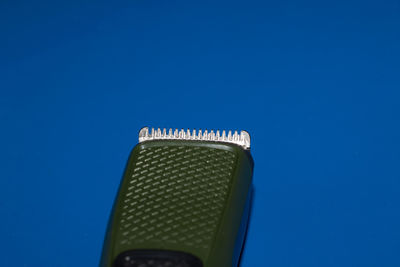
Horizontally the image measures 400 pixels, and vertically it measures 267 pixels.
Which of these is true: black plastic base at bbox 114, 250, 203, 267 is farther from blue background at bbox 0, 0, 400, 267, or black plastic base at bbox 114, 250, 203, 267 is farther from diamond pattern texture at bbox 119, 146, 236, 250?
blue background at bbox 0, 0, 400, 267

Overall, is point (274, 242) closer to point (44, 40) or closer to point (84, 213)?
point (84, 213)

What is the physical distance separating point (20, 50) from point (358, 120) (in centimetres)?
74

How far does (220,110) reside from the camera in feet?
4.34

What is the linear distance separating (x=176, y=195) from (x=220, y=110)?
441mm

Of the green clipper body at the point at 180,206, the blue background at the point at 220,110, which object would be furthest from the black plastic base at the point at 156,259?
the blue background at the point at 220,110

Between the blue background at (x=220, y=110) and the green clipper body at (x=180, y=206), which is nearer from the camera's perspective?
the green clipper body at (x=180, y=206)

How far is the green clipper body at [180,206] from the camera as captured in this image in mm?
834

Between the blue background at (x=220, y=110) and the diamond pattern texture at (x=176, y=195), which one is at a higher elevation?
the blue background at (x=220, y=110)

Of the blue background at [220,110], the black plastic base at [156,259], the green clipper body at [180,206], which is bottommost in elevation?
the black plastic base at [156,259]

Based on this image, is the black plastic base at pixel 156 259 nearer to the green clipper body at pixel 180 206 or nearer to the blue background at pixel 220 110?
the green clipper body at pixel 180 206

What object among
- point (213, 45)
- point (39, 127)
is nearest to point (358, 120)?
point (213, 45)

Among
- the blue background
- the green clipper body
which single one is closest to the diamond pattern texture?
the green clipper body

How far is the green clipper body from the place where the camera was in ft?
2.74

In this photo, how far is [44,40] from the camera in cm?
149
